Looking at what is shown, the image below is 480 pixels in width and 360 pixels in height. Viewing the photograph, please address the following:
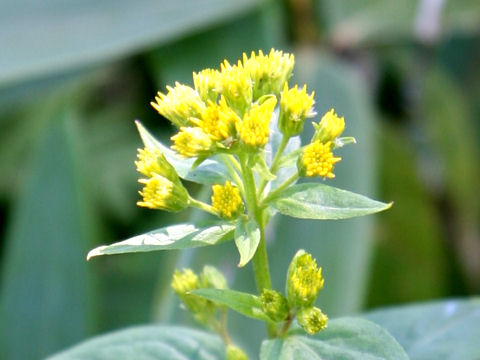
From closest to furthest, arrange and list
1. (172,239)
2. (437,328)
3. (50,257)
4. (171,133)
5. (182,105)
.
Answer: (172,239) → (182,105) → (437,328) → (50,257) → (171,133)

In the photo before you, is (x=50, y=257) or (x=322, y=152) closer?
(x=322, y=152)

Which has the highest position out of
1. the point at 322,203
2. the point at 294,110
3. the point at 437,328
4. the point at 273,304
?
the point at 294,110

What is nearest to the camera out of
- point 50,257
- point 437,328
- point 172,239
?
point 172,239

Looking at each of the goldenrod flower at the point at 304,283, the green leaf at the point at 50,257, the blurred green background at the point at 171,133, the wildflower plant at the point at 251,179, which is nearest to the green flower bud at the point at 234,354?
the wildflower plant at the point at 251,179

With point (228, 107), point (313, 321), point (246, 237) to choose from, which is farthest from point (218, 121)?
point (313, 321)

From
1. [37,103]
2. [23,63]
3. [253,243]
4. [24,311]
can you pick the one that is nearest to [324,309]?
[24,311]

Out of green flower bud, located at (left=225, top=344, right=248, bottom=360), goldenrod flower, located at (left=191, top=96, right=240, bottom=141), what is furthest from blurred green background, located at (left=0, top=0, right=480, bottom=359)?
goldenrod flower, located at (left=191, top=96, right=240, bottom=141)

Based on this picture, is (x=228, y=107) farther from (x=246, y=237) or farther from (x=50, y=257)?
(x=50, y=257)

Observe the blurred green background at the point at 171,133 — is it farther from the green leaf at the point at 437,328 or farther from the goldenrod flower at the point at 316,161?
the goldenrod flower at the point at 316,161
